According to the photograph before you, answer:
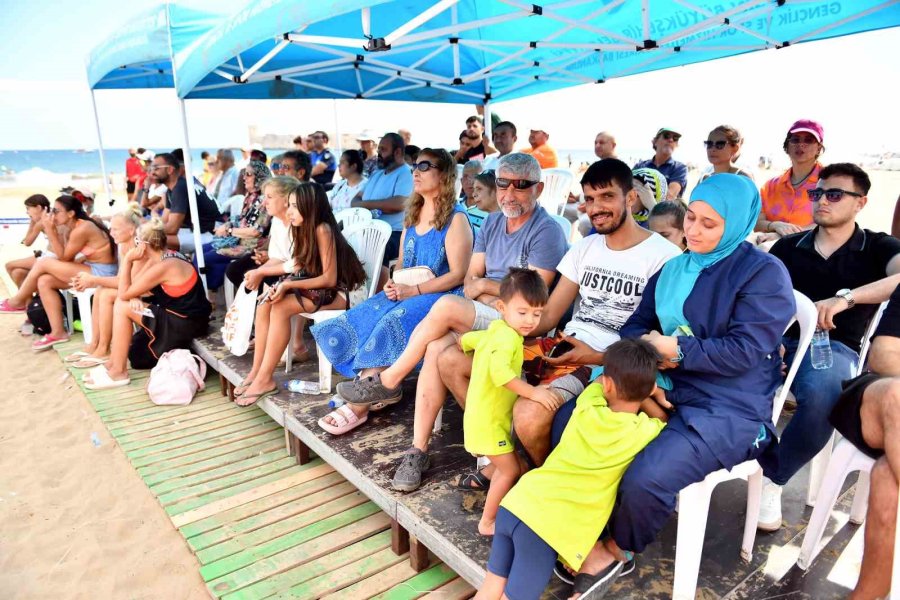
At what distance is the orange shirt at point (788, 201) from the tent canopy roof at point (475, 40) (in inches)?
44.2

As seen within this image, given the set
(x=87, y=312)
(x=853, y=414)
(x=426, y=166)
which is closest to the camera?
(x=853, y=414)

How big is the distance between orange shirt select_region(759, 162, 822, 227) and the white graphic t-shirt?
141cm

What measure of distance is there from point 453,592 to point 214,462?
173 cm

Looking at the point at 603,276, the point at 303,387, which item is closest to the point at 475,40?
the point at 603,276

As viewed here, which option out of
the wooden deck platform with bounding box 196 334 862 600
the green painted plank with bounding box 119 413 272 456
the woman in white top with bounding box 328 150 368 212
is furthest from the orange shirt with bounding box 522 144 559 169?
the green painted plank with bounding box 119 413 272 456

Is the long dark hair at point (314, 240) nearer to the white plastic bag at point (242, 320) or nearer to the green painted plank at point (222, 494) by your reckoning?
the white plastic bag at point (242, 320)

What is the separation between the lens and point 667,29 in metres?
4.17

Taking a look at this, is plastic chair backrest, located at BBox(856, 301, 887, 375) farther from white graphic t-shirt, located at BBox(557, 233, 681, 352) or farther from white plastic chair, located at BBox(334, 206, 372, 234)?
white plastic chair, located at BBox(334, 206, 372, 234)

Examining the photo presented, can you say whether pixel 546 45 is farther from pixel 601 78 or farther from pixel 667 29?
pixel 601 78

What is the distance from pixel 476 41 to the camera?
4.49 meters

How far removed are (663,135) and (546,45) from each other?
1.42 meters

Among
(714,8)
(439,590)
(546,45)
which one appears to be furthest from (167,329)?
(714,8)

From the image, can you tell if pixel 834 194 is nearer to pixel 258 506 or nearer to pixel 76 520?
pixel 258 506

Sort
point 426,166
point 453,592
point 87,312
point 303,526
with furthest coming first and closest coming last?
point 87,312 < point 426,166 < point 303,526 < point 453,592
